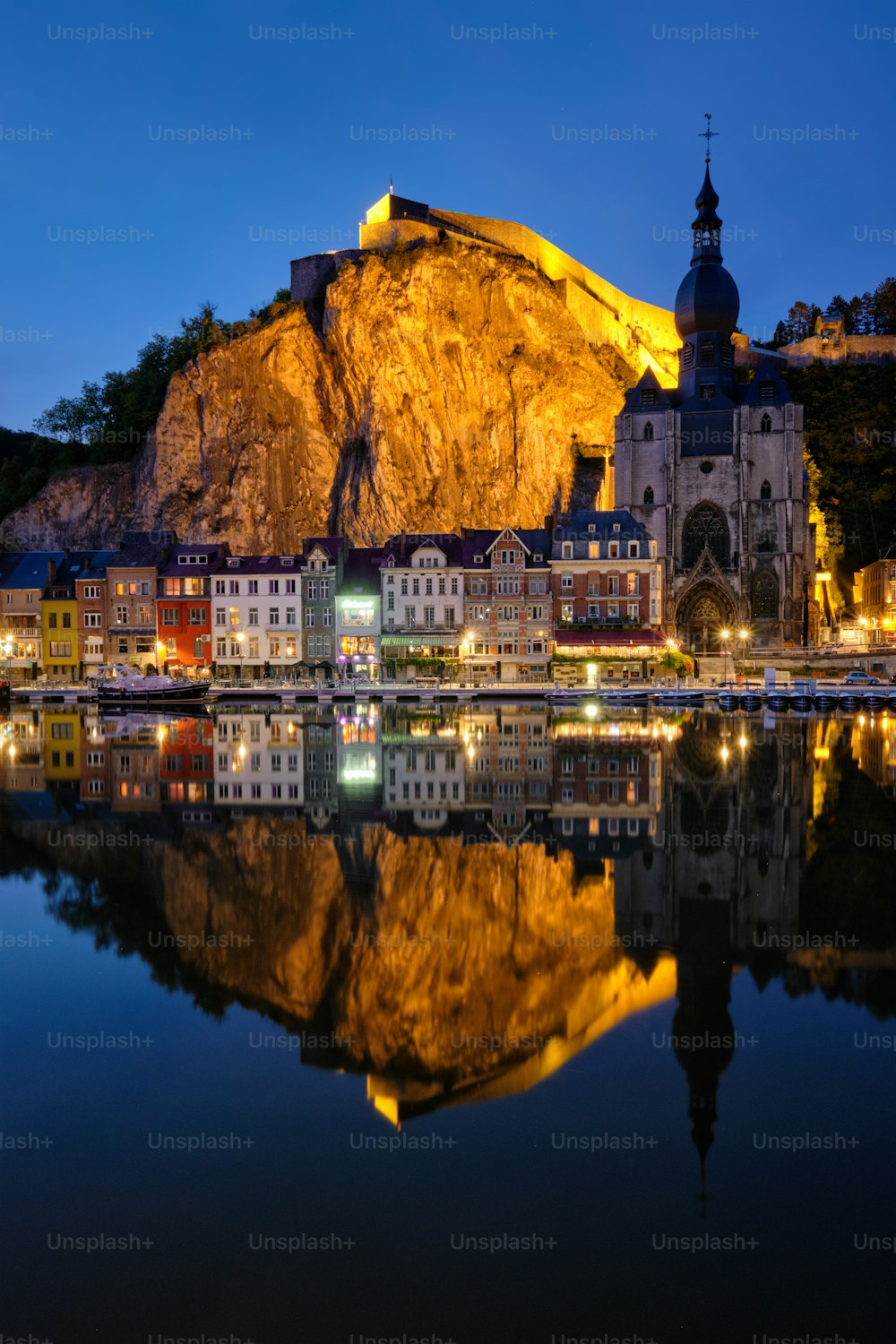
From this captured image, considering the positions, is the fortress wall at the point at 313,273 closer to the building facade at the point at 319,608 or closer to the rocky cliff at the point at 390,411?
the rocky cliff at the point at 390,411

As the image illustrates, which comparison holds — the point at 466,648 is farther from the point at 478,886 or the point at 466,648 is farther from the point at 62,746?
the point at 478,886

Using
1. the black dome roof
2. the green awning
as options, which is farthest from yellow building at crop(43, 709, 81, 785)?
the black dome roof

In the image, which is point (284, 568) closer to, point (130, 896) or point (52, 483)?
point (52, 483)

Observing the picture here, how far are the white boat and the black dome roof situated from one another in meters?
46.2

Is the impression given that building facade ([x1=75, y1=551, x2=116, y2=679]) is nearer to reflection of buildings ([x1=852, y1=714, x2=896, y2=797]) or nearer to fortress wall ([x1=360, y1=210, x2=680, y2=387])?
fortress wall ([x1=360, y1=210, x2=680, y2=387])

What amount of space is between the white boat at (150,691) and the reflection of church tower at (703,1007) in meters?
39.6

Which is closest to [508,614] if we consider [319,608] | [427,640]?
[427,640]

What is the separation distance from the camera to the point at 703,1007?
8.66m

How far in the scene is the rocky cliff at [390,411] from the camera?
70.6 m

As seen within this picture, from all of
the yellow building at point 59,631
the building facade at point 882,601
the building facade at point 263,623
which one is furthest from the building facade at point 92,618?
the building facade at point 882,601

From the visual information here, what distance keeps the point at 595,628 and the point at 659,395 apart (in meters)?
21.3

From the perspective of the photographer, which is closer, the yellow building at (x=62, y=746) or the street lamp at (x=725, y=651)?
the yellow building at (x=62, y=746)

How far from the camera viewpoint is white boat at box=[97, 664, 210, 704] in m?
47.7

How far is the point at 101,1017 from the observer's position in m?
8.59
